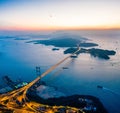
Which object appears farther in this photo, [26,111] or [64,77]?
[64,77]

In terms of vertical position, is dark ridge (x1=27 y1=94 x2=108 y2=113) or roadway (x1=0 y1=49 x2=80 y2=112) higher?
roadway (x1=0 y1=49 x2=80 y2=112)

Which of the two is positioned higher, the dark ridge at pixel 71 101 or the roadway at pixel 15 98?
the roadway at pixel 15 98

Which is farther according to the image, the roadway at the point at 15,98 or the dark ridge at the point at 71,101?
the dark ridge at the point at 71,101

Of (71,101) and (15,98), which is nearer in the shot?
(71,101)

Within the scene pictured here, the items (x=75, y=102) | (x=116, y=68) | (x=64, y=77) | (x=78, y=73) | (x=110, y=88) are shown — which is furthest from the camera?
(x=116, y=68)

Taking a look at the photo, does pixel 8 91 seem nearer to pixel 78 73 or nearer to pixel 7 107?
pixel 7 107

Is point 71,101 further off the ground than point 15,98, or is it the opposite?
point 15,98

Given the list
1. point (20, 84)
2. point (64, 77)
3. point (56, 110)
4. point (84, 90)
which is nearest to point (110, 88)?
point (84, 90)

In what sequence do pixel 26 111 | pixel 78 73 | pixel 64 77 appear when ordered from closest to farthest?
pixel 26 111, pixel 64 77, pixel 78 73

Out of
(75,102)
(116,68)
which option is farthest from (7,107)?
(116,68)

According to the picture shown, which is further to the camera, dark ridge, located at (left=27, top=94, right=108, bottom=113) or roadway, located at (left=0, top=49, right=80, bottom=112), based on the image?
dark ridge, located at (left=27, top=94, right=108, bottom=113)
